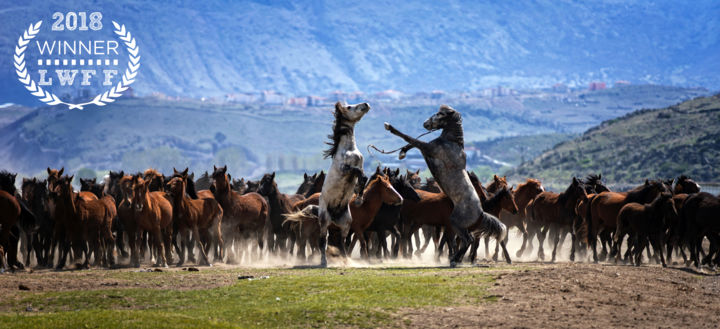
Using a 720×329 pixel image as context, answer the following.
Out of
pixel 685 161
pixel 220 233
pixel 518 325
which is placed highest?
pixel 685 161

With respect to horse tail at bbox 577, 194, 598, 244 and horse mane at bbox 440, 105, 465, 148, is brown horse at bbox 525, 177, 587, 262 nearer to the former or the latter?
horse tail at bbox 577, 194, 598, 244

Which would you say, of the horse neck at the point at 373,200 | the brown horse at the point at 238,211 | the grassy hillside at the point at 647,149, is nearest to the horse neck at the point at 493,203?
the horse neck at the point at 373,200

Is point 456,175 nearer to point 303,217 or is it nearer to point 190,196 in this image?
point 303,217

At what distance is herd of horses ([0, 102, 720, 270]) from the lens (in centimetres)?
2209

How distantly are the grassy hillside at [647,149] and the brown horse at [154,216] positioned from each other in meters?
79.5

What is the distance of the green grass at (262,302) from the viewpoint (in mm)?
13992

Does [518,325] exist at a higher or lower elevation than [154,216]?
lower

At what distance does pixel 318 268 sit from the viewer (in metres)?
21.5

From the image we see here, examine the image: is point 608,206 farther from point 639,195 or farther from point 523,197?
point 523,197

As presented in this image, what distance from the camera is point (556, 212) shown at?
1080 inches

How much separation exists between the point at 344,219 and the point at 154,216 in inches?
180

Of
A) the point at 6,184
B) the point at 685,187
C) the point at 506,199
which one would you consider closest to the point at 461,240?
the point at 506,199

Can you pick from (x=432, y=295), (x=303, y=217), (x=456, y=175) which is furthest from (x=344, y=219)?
(x=432, y=295)

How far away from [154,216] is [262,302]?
23.7 feet
